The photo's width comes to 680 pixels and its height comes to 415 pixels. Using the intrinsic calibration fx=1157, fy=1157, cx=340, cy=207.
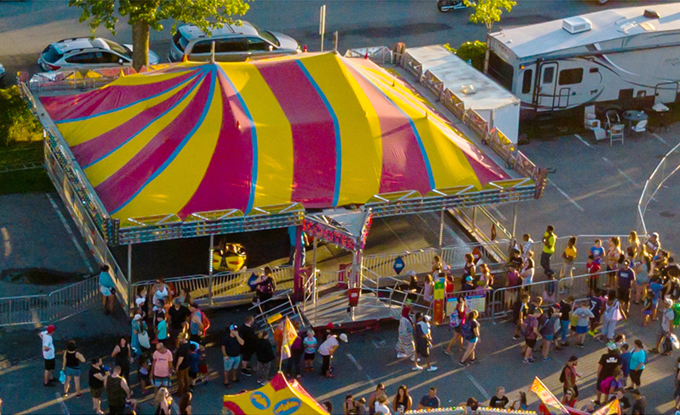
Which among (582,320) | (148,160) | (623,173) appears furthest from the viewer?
(623,173)

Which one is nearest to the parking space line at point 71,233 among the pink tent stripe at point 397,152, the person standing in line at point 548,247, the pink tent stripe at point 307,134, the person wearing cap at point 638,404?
the pink tent stripe at point 307,134

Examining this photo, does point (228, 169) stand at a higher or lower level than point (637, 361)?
higher

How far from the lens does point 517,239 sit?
3106 centimetres

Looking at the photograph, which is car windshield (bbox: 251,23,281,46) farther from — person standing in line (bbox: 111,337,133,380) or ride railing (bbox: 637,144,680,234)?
person standing in line (bbox: 111,337,133,380)

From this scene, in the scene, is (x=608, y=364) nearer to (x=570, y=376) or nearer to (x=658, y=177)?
(x=570, y=376)

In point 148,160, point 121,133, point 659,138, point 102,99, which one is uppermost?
point 102,99

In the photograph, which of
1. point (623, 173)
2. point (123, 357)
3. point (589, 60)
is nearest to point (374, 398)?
point (123, 357)

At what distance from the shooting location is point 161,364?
908 inches

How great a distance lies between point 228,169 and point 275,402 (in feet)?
26.8

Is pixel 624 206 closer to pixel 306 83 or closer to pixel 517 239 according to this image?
pixel 517 239

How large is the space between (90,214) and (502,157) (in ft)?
34.0

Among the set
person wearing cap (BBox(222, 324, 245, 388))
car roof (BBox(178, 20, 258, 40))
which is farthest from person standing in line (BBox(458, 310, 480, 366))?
car roof (BBox(178, 20, 258, 40))

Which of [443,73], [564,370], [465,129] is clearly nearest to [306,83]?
[465,129]

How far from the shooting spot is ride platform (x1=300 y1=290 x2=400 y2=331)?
26.1 metres
